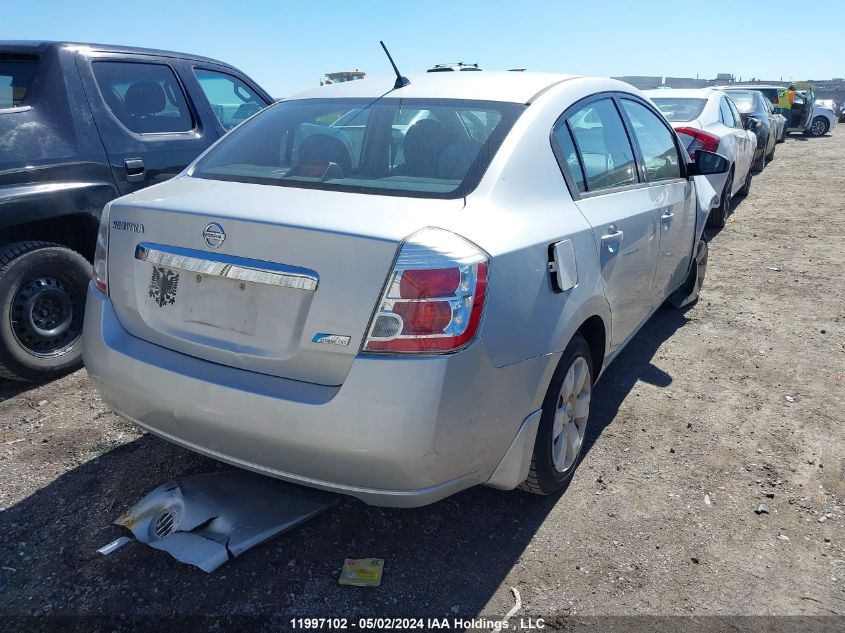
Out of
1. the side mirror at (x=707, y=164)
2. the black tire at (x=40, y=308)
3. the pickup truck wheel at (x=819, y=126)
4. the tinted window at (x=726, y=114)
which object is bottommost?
the pickup truck wheel at (x=819, y=126)

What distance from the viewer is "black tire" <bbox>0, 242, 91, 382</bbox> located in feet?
12.1

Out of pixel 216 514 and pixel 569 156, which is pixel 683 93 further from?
pixel 216 514

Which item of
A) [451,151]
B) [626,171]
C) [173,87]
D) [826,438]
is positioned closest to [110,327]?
[451,151]

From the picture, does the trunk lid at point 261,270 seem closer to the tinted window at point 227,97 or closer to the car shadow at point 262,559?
the car shadow at point 262,559

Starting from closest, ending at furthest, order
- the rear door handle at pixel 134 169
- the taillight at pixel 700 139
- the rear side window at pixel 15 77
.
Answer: the rear side window at pixel 15 77 < the rear door handle at pixel 134 169 < the taillight at pixel 700 139

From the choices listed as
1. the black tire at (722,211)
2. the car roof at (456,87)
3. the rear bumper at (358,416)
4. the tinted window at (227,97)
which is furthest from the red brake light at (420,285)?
the black tire at (722,211)

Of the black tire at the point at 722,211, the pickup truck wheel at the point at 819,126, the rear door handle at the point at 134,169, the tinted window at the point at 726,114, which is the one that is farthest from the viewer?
the pickup truck wheel at the point at 819,126

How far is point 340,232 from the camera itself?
2.08 m

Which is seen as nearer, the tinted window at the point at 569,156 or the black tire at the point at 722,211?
the tinted window at the point at 569,156

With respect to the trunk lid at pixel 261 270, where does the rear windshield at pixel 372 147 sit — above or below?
above

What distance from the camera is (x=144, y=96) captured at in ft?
15.0

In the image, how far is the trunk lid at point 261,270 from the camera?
2047mm

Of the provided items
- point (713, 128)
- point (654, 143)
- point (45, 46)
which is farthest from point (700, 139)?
point (45, 46)

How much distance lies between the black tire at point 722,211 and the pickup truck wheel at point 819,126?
20.0 m
